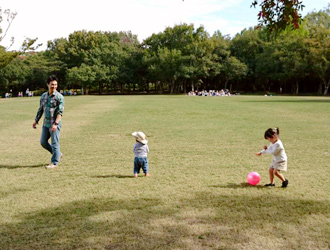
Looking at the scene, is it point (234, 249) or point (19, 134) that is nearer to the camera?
point (234, 249)

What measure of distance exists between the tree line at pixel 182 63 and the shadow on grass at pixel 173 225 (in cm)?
5162

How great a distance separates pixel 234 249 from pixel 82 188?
3091 mm

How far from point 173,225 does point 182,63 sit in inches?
2264

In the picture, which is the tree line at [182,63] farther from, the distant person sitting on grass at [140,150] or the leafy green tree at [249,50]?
the distant person sitting on grass at [140,150]

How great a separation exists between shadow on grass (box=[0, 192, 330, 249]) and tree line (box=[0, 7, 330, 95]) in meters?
51.6

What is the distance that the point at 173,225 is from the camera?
4.23m

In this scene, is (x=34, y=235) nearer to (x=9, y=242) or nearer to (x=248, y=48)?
(x=9, y=242)

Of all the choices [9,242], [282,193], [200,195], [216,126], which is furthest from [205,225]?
[216,126]

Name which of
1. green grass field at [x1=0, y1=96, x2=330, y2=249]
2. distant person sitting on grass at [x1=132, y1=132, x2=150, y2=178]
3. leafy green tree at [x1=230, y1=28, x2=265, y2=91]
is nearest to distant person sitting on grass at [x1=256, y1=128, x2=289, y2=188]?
green grass field at [x1=0, y1=96, x2=330, y2=249]

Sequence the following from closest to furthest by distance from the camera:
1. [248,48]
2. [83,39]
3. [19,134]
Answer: [19,134]
[248,48]
[83,39]

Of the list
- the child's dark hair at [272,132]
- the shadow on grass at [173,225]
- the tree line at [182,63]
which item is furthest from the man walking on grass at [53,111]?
the tree line at [182,63]

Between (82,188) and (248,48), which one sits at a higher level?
(248,48)

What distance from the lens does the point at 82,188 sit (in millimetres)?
5789

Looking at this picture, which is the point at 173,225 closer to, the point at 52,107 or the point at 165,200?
the point at 165,200
